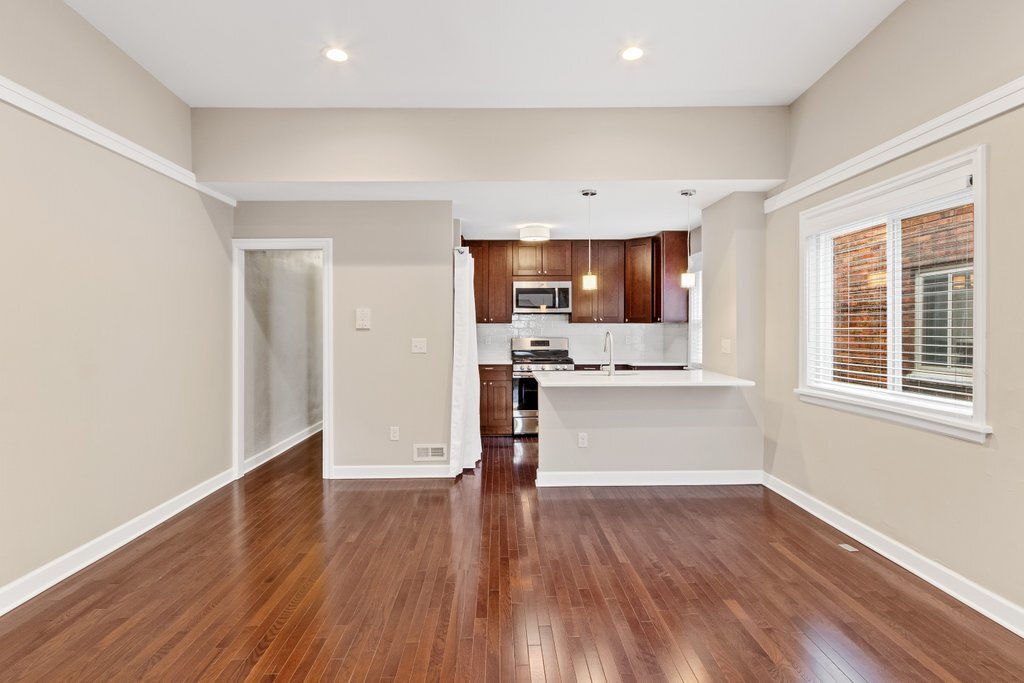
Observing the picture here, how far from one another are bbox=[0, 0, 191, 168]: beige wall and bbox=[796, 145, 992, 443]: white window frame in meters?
4.35

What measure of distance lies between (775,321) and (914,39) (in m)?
1.97

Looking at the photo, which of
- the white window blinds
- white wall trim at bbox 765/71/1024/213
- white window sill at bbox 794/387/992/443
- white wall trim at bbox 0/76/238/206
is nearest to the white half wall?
white window sill at bbox 794/387/992/443

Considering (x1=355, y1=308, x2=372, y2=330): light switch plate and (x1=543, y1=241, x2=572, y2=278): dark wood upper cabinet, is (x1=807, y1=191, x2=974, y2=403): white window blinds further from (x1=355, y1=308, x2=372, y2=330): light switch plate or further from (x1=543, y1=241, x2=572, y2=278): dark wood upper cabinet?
(x1=355, y1=308, x2=372, y2=330): light switch plate

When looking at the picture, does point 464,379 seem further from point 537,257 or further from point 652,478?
point 537,257

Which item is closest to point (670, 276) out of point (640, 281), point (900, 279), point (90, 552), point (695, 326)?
point (640, 281)

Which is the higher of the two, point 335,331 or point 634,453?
point 335,331

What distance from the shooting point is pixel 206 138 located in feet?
12.8

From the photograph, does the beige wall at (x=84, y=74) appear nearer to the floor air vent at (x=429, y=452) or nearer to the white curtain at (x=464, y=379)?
the white curtain at (x=464, y=379)

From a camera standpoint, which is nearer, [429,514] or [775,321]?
[429,514]

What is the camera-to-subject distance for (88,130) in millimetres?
2891

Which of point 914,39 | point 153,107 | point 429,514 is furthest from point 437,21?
point 429,514

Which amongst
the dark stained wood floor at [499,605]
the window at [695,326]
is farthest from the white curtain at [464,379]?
the window at [695,326]

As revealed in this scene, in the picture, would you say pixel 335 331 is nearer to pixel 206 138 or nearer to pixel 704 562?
pixel 206 138

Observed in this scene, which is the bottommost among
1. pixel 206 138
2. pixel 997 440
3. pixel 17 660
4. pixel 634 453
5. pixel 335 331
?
pixel 17 660
